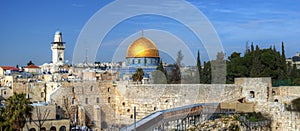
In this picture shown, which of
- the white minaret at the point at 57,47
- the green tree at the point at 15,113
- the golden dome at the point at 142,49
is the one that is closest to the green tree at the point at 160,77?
the golden dome at the point at 142,49

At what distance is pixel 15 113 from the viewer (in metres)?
12.5

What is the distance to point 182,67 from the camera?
94.2 feet

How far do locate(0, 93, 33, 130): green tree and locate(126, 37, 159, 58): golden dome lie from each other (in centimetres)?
2010

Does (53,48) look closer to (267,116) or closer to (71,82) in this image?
(71,82)

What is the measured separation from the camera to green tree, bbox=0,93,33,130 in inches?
489

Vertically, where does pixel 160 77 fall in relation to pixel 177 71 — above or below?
below

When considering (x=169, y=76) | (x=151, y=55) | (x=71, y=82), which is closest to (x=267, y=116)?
(x=71, y=82)

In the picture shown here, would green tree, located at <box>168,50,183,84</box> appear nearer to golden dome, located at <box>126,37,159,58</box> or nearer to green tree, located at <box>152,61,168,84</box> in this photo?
green tree, located at <box>152,61,168,84</box>

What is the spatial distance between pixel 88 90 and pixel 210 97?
6.21 metres

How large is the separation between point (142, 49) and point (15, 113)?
21.1 m

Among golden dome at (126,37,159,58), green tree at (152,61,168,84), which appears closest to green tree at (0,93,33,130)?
green tree at (152,61,168,84)

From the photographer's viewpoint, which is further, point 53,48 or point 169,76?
point 53,48

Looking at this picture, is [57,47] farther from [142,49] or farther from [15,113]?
[15,113]

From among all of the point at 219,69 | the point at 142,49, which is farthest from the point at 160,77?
the point at 142,49
